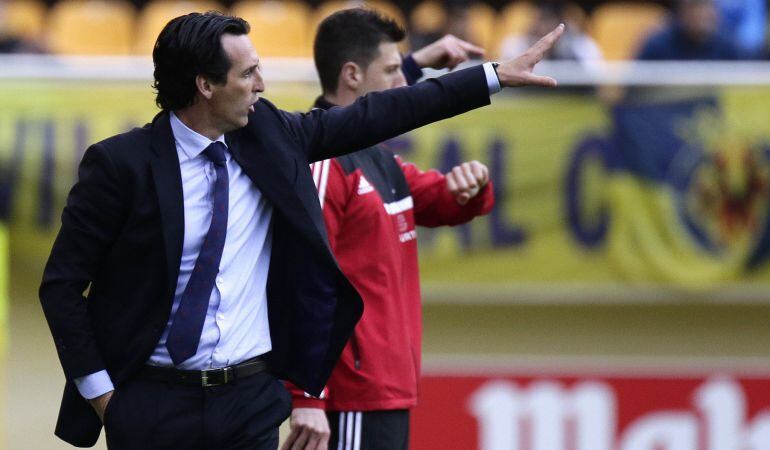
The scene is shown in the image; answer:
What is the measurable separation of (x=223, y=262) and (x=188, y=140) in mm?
344

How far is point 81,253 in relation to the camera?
3465mm

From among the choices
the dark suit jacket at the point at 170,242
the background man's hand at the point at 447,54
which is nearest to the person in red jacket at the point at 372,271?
the background man's hand at the point at 447,54

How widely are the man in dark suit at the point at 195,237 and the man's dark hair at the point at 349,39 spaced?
2.69 feet

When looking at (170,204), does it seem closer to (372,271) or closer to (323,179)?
(323,179)

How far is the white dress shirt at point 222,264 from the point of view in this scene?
139 inches

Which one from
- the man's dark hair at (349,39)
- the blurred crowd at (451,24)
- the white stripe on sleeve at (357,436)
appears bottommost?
the white stripe on sleeve at (357,436)

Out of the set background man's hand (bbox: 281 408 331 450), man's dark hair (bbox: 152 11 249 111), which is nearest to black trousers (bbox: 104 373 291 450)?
background man's hand (bbox: 281 408 331 450)

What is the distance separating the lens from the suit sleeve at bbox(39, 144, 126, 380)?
3432 mm

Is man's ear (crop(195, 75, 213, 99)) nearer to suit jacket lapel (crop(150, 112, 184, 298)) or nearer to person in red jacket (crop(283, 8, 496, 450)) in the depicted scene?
suit jacket lapel (crop(150, 112, 184, 298))

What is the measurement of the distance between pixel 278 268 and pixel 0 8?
690 centimetres

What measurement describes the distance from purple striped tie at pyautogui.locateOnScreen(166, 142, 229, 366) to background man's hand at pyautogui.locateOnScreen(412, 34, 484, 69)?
1.39 metres

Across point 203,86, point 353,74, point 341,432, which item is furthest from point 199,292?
point 353,74

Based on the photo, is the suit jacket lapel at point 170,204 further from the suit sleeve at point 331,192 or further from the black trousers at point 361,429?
the black trousers at point 361,429

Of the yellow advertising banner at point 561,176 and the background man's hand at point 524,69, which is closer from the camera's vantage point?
the background man's hand at point 524,69
